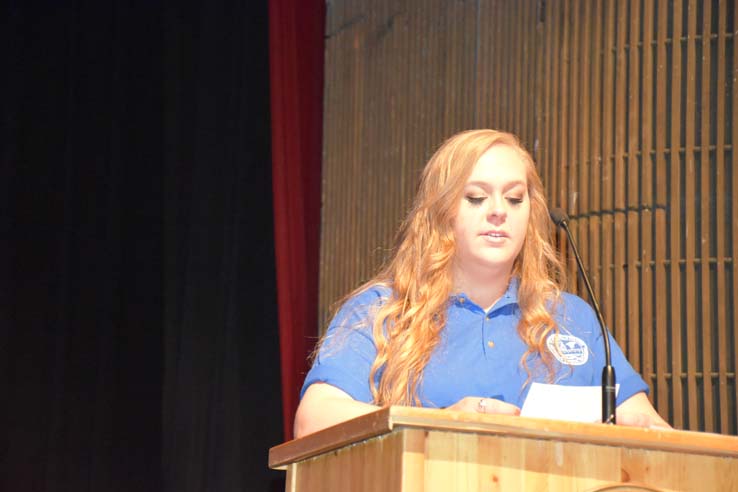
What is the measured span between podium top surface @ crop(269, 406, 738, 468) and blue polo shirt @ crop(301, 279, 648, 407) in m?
0.58

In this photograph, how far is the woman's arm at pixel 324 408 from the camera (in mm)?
2426

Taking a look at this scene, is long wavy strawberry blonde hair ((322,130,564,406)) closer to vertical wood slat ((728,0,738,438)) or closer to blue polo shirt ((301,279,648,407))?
blue polo shirt ((301,279,648,407))

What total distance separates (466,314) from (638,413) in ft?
1.94

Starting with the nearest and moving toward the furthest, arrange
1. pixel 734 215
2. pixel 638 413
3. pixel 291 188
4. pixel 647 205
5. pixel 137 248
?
pixel 638 413 < pixel 734 215 < pixel 647 205 < pixel 137 248 < pixel 291 188

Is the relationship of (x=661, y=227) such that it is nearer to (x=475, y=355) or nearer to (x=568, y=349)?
(x=568, y=349)

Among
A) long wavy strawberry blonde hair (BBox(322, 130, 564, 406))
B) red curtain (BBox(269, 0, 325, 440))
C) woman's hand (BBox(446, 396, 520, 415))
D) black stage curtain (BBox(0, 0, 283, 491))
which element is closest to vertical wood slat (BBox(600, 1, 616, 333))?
long wavy strawberry blonde hair (BBox(322, 130, 564, 406))

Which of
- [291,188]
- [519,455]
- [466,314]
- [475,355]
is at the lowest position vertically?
[519,455]

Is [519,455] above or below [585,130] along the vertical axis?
below

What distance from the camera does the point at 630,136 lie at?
14.1 feet

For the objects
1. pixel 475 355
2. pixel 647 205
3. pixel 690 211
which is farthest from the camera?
pixel 647 205

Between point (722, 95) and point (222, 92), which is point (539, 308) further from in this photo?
point (222, 92)

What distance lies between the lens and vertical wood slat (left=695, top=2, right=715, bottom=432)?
3.96 m

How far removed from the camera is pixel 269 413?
5688 millimetres

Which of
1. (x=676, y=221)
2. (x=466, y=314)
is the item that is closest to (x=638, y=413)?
(x=466, y=314)
